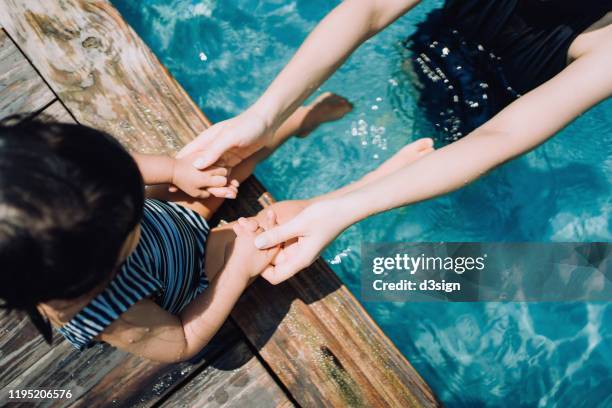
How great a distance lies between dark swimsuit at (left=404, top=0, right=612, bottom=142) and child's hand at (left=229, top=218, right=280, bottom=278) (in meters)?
0.95

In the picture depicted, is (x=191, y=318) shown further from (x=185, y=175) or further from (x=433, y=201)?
(x=433, y=201)

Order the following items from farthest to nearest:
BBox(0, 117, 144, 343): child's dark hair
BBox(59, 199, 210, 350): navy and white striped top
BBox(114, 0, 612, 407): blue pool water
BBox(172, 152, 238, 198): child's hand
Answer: BBox(114, 0, 612, 407): blue pool water, BBox(172, 152, 238, 198): child's hand, BBox(59, 199, 210, 350): navy and white striped top, BBox(0, 117, 144, 343): child's dark hair

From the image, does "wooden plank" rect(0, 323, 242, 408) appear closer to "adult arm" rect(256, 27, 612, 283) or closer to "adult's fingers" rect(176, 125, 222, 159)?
"adult arm" rect(256, 27, 612, 283)

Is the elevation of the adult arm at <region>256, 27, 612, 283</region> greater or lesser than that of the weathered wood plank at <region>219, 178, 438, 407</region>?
greater

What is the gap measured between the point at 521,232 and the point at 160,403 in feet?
5.11

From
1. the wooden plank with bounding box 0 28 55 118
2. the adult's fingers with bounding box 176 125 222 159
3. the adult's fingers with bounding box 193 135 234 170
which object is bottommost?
the adult's fingers with bounding box 193 135 234 170

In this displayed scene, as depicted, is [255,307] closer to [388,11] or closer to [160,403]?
[160,403]

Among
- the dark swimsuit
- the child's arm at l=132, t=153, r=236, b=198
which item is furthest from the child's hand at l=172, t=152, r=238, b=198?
the dark swimsuit

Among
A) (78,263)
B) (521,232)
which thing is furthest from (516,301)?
(78,263)

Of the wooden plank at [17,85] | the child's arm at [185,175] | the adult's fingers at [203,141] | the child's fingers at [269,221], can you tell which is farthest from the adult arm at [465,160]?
the wooden plank at [17,85]

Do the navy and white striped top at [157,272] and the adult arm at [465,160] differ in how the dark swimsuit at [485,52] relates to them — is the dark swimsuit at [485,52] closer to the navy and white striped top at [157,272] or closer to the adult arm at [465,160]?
the adult arm at [465,160]

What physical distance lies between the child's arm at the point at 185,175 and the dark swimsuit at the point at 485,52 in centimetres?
96

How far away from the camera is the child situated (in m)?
0.98

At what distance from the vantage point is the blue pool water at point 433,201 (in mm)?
2203
